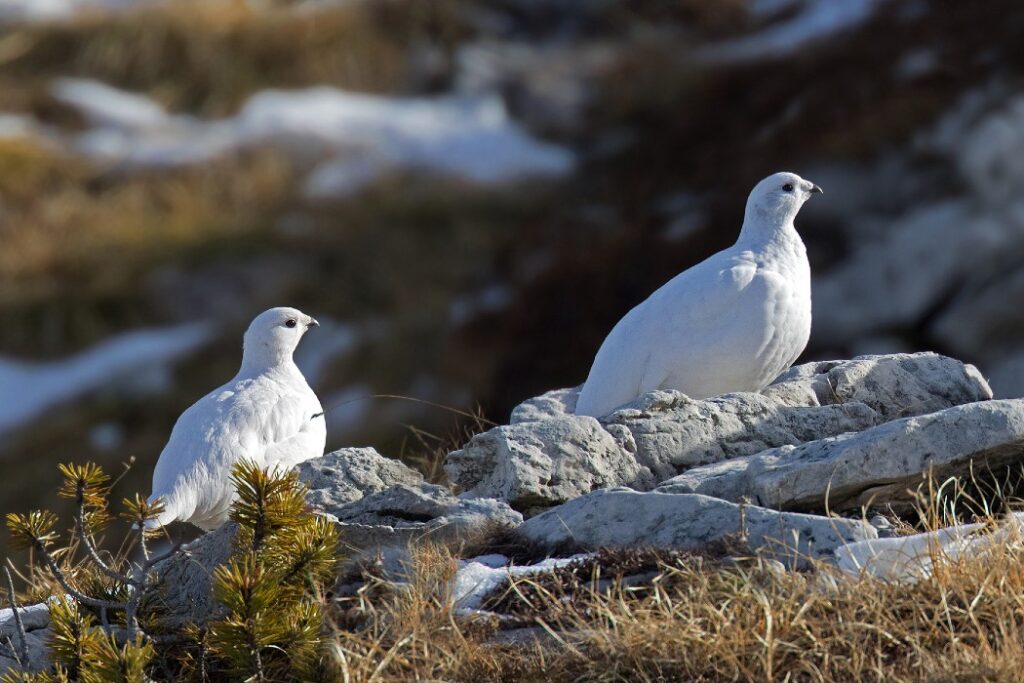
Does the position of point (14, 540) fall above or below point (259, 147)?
below

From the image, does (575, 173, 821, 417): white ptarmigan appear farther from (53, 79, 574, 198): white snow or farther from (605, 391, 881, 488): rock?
(53, 79, 574, 198): white snow

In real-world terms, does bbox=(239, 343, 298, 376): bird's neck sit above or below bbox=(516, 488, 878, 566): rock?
above

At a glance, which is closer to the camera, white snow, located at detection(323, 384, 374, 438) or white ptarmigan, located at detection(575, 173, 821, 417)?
white ptarmigan, located at detection(575, 173, 821, 417)

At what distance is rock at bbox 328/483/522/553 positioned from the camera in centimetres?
422

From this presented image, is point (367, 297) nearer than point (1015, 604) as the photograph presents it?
No

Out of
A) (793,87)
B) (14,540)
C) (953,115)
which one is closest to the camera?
(14,540)

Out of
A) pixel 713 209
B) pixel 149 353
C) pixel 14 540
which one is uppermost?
pixel 149 353

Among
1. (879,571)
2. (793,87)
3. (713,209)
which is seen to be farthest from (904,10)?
(879,571)

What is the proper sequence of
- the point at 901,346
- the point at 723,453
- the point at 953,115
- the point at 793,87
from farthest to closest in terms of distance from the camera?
1. the point at 793,87
2. the point at 953,115
3. the point at 901,346
4. the point at 723,453

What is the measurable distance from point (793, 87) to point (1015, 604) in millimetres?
14057

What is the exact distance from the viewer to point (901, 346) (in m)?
13.9

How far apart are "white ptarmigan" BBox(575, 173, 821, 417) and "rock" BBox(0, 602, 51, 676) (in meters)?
2.18

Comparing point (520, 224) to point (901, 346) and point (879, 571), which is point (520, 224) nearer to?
point (901, 346)

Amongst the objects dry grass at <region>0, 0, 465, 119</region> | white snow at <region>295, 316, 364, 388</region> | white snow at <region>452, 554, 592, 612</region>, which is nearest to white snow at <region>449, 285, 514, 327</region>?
white snow at <region>295, 316, 364, 388</region>
